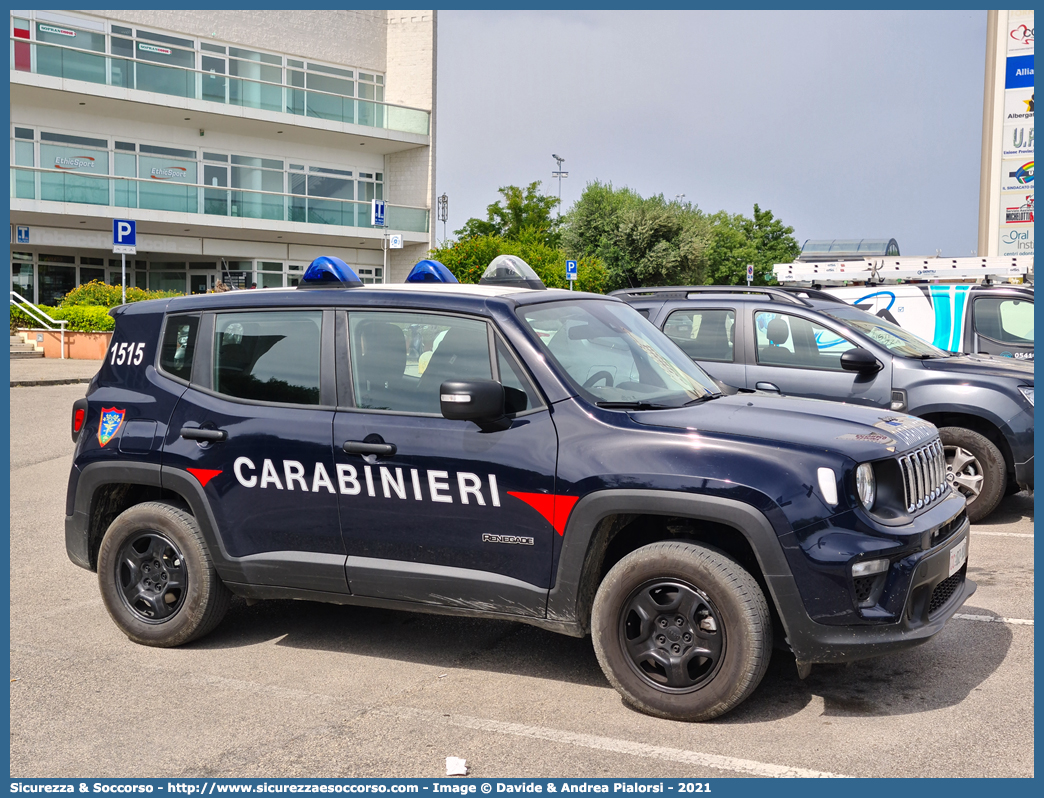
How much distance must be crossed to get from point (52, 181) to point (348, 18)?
1436cm

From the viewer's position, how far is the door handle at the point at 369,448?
15.1ft

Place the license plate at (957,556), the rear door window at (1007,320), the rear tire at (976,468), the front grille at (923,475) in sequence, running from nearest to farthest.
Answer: the front grille at (923,475), the license plate at (957,556), the rear tire at (976,468), the rear door window at (1007,320)

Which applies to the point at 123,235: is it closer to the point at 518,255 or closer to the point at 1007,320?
the point at 518,255

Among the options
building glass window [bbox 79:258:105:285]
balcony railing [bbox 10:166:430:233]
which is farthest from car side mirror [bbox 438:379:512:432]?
building glass window [bbox 79:258:105:285]

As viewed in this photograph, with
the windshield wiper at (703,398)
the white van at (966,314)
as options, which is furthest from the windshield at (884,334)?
the windshield wiper at (703,398)

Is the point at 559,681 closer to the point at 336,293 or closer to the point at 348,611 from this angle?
the point at 348,611

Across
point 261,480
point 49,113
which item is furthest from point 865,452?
point 49,113

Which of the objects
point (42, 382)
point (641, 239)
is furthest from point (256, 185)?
point (641, 239)

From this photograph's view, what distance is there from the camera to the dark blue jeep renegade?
3.98 meters

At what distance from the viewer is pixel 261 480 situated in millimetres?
4883

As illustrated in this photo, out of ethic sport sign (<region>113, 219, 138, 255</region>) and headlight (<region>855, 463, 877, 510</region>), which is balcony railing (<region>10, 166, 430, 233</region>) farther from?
headlight (<region>855, 463, 877, 510</region>)

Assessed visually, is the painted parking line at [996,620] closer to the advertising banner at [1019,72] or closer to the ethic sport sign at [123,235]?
the ethic sport sign at [123,235]

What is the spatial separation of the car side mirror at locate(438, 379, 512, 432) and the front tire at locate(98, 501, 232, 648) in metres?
1.69

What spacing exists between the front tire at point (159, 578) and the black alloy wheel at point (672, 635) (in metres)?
2.24
